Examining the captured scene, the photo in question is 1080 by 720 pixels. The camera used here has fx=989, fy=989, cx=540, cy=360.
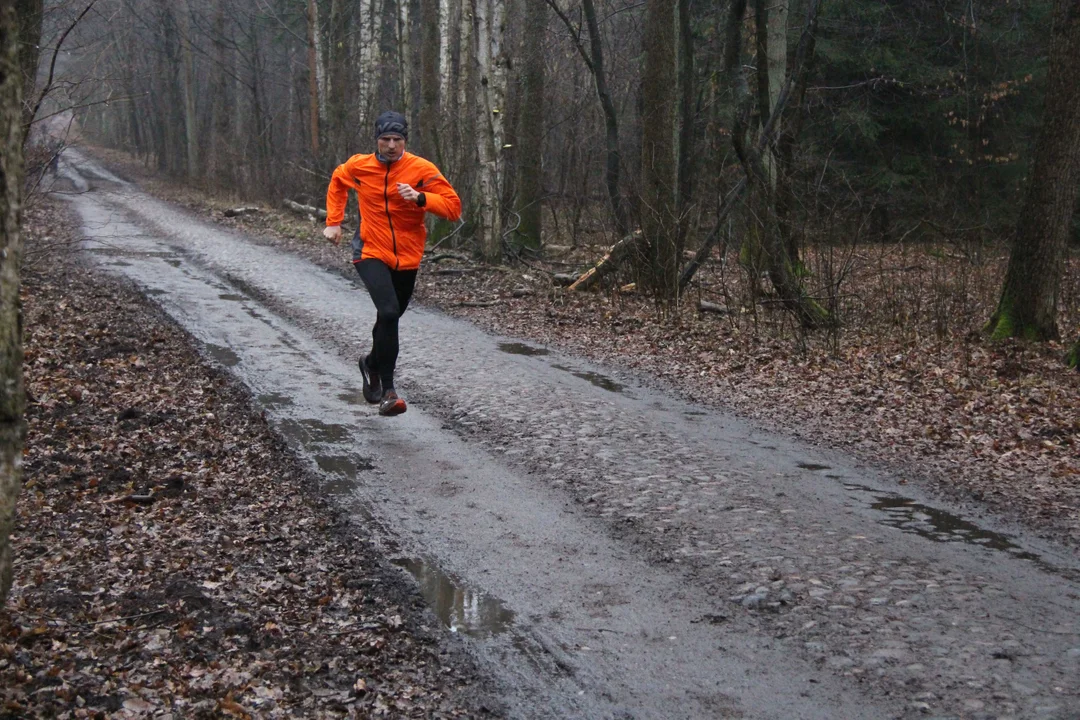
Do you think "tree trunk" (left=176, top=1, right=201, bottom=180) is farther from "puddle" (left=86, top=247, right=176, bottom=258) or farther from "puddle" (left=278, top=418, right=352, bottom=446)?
"puddle" (left=278, top=418, right=352, bottom=446)

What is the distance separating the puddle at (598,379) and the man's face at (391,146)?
10.7ft

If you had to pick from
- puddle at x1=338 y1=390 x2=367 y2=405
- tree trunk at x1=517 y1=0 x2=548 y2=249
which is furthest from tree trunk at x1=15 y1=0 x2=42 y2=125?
tree trunk at x1=517 y1=0 x2=548 y2=249

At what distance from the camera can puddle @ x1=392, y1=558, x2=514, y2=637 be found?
14.6 ft

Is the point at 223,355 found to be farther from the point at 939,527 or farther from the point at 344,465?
the point at 939,527

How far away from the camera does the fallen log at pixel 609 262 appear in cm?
1492

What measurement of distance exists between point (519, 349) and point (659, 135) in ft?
15.3

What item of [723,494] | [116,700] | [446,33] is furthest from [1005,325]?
[446,33]

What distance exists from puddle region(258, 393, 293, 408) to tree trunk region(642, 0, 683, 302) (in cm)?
657

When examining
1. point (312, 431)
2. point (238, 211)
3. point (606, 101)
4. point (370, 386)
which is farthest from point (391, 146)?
point (238, 211)

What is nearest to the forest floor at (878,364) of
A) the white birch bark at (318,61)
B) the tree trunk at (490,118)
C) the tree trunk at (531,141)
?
the tree trunk at (490,118)

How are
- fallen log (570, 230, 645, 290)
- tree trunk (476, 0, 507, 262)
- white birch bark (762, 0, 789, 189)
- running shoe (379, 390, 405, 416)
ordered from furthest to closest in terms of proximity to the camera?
tree trunk (476, 0, 507, 262)
white birch bark (762, 0, 789, 189)
fallen log (570, 230, 645, 290)
running shoe (379, 390, 405, 416)

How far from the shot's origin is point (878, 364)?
10.5 m

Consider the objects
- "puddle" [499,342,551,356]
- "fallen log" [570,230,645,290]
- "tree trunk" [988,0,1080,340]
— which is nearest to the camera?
"tree trunk" [988,0,1080,340]

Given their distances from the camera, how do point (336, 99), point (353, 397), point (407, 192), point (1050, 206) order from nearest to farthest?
point (407, 192) < point (353, 397) < point (1050, 206) < point (336, 99)
